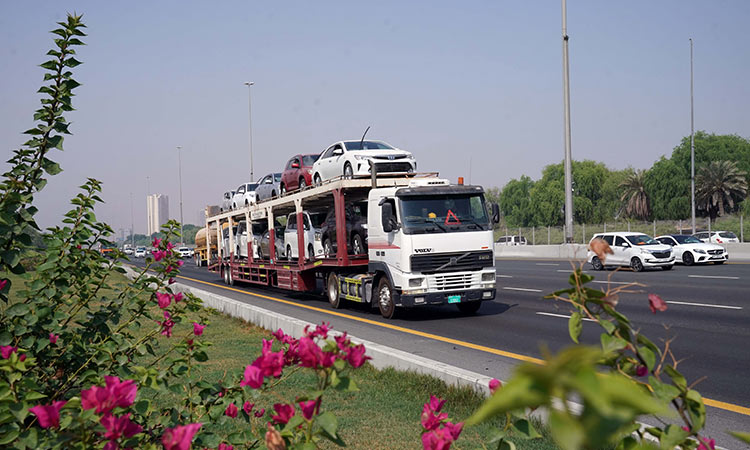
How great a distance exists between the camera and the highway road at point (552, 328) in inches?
328

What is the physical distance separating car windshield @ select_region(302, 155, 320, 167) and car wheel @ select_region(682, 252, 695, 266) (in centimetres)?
1889

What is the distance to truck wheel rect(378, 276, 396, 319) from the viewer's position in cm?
1510

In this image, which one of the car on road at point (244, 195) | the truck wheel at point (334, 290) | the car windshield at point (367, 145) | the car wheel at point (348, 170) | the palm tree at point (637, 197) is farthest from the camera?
the palm tree at point (637, 197)

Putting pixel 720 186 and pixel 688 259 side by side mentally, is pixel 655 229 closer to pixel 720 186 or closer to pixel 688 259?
pixel 720 186

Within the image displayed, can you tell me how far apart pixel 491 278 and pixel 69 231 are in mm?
12141

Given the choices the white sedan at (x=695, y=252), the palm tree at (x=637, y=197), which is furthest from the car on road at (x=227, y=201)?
the palm tree at (x=637, y=197)

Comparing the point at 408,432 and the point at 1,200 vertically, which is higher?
the point at 1,200

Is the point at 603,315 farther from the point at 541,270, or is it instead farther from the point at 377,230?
the point at 541,270

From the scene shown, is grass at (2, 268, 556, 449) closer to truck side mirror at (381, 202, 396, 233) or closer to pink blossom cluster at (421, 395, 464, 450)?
pink blossom cluster at (421, 395, 464, 450)

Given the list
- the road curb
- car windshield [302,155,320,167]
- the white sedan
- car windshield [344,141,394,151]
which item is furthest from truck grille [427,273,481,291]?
the white sedan

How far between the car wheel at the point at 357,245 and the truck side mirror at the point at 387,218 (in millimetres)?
1932

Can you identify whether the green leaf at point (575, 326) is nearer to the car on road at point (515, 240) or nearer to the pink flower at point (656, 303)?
the pink flower at point (656, 303)

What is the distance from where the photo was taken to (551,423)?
1.88 ft

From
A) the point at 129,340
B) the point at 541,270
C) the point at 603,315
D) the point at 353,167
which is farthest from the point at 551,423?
the point at 541,270
